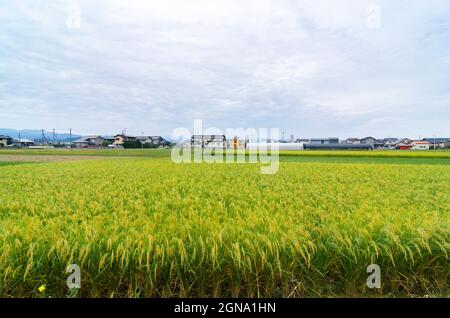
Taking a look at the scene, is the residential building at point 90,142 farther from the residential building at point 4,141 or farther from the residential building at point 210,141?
the residential building at point 210,141

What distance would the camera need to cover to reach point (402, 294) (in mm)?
2486

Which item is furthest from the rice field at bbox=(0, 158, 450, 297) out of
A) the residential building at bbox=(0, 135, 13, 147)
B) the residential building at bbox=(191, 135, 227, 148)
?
the residential building at bbox=(0, 135, 13, 147)

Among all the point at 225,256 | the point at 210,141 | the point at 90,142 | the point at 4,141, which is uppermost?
the point at 90,142

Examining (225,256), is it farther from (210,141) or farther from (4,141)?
(4,141)

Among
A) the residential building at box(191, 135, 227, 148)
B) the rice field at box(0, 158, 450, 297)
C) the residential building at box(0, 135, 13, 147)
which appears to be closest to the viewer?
the rice field at box(0, 158, 450, 297)

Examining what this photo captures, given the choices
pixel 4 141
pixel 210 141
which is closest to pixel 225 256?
pixel 210 141

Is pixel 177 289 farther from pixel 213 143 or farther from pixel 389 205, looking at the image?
pixel 213 143

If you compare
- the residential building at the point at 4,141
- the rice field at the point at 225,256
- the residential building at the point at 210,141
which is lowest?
the rice field at the point at 225,256

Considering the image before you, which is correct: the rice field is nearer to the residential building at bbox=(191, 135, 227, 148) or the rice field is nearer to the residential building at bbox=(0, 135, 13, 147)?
the residential building at bbox=(191, 135, 227, 148)

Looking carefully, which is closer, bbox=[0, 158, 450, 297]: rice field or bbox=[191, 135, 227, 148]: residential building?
bbox=[0, 158, 450, 297]: rice field

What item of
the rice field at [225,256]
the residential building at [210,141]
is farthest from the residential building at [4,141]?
the rice field at [225,256]

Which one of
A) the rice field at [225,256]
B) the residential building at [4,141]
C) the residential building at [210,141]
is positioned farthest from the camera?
the residential building at [4,141]

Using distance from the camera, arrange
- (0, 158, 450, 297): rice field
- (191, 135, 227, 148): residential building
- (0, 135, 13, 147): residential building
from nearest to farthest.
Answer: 1. (0, 158, 450, 297): rice field
2. (191, 135, 227, 148): residential building
3. (0, 135, 13, 147): residential building

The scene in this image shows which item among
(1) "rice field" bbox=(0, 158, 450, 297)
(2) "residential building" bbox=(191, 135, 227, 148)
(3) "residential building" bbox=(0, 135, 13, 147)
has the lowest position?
(1) "rice field" bbox=(0, 158, 450, 297)
